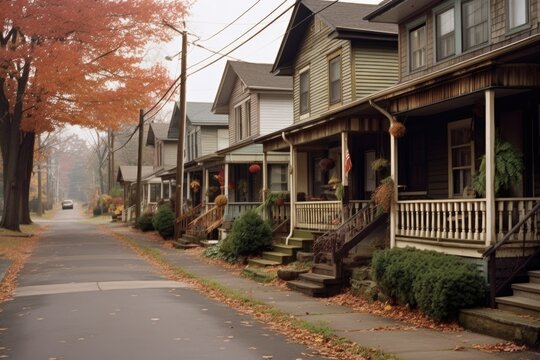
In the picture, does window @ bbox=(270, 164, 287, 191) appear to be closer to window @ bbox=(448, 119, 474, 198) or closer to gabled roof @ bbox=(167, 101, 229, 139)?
gabled roof @ bbox=(167, 101, 229, 139)

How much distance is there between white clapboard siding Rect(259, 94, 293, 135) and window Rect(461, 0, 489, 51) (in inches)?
623

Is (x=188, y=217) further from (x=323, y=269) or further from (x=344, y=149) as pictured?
(x=323, y=269)

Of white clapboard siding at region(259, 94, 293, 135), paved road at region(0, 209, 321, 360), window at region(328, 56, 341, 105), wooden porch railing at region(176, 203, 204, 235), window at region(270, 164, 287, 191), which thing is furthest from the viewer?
wooden porch railing at region(176, 203, 204, 235)

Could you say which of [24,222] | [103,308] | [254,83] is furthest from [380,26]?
[24,222]

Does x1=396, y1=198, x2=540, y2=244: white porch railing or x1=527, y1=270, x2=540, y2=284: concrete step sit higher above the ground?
x1=396, y1=198, x2=540, y2=244: white porch railing

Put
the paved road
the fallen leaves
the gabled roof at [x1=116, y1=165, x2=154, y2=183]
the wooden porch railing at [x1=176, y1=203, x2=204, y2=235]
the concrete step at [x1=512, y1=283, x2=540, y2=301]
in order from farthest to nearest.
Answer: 1. the gabled roof at [x1=116, y1=165, x2=154, y2=183]
2. the wooden porch railing at [x1=176, y1=203, x2=204, y2=235]
3. the concrete step at [x1=512, y1=283, x2=540, y2=301]
4. the paved road
5. the fallen leaves

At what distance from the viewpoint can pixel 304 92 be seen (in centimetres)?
2512

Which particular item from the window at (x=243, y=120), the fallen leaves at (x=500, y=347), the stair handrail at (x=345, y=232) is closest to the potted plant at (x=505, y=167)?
the fallen leaves at (x=500, y=347)

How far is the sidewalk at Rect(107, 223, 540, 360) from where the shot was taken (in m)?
8.82

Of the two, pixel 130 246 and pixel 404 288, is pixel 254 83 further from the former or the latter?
pixel 404 288

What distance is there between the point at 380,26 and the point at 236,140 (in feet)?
46.6

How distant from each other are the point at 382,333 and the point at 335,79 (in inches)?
527

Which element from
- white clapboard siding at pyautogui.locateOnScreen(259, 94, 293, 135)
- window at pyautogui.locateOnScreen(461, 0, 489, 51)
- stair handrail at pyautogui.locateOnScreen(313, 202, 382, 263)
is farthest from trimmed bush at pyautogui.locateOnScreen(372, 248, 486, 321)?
white clapboard siding at pyautogui.locateOnScreen(259, 94, 293, 135)

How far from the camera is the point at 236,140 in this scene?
35000 millimetres
